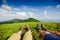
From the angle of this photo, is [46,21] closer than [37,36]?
No

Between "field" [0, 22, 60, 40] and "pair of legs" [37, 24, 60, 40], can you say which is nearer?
"pair of legs" [37, 24, 60, 40]

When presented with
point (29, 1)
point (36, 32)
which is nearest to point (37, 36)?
point (36, 32)

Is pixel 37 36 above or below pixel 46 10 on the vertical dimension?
below

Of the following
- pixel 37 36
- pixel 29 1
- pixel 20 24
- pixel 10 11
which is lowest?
pixel 37 36

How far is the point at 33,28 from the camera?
2.48 m

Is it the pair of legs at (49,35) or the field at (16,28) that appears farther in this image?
the field at (16,28)

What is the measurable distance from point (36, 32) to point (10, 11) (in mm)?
630

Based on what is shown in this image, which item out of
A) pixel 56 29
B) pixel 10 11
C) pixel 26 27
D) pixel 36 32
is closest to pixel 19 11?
pixel 10 11

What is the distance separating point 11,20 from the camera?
8.18 feet

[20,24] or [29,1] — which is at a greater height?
[29,1]

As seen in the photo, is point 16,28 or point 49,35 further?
point 16,28

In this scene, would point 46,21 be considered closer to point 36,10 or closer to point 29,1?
point 36,10

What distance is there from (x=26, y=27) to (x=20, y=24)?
0.13 meters

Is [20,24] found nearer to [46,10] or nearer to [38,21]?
[38,21]
